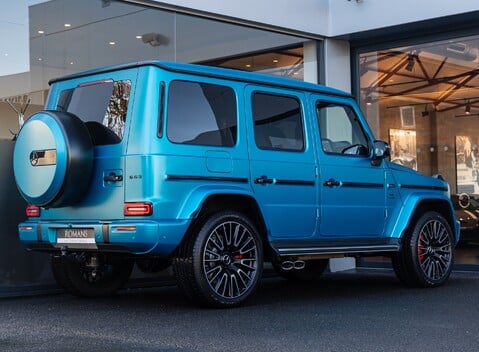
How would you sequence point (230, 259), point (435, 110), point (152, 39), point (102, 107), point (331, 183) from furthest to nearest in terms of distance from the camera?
point (435, 110) → point (152, 39) → point (331, 183) → point (102, 107) → point (230, 259)

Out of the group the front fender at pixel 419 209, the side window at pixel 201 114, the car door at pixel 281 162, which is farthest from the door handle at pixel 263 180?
the front fender at pixel 419 209

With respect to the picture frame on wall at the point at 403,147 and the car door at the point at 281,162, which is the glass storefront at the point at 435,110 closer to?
the picture frame on wall at the point at 403,147

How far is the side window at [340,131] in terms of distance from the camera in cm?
773

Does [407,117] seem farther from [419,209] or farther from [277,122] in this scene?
[277,122]

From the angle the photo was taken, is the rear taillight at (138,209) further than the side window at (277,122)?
No

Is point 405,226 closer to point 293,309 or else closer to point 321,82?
point 293,309

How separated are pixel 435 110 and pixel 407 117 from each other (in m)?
0.43

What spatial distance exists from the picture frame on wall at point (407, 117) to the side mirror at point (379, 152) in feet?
11.0

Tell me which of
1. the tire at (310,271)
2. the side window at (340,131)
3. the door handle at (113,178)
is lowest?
the tire at (310,271)

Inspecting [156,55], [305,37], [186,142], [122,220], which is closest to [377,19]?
[305,37]

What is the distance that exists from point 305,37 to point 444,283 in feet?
13.3

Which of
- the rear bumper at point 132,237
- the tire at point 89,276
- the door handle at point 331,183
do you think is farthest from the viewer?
the door handle at point 331,183

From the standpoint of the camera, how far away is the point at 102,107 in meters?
6.74

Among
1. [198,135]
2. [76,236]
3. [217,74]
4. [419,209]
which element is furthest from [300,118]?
[76,236]
